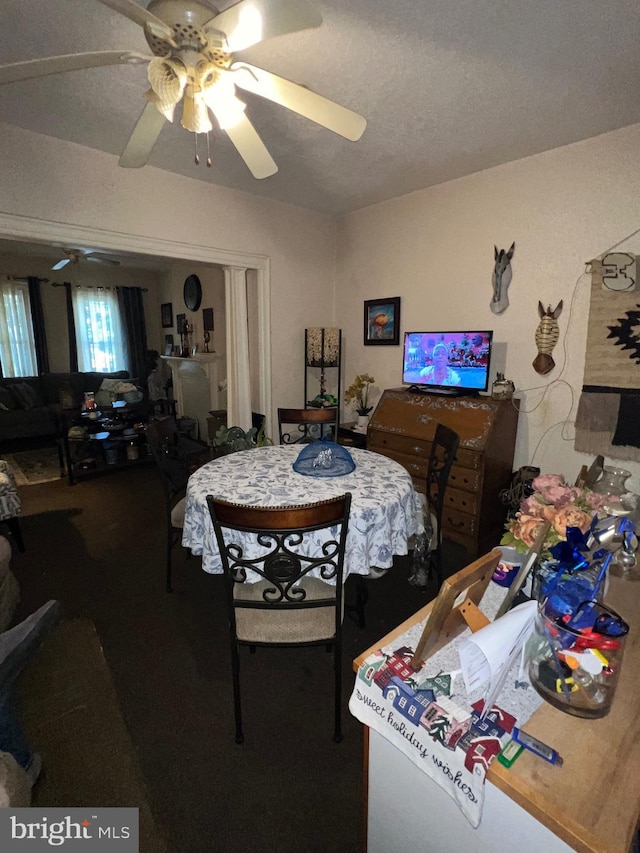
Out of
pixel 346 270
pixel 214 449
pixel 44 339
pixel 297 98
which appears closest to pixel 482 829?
pixel 297 98

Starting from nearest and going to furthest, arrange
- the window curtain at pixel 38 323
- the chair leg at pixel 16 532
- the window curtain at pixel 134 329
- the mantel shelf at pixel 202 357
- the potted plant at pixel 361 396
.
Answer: the chair leg at pixel 16 532
the potted plant at pixel 361 396
the mantel shelf at pixel 202 357
the window curtain at pixel 38 323
the window curtain at pixel 134 329

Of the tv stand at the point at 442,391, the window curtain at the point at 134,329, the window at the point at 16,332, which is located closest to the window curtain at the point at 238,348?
the tv stand at the point at 442,391

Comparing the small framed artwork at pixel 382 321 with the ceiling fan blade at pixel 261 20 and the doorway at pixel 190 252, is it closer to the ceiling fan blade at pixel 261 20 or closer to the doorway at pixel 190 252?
the doorway at pixel 190 252

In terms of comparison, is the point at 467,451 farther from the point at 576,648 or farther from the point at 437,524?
the point at 576,648

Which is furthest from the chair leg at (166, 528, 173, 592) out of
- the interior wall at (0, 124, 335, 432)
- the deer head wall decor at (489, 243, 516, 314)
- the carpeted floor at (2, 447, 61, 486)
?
the deer head wall decor at (489, 243, 516, 314)

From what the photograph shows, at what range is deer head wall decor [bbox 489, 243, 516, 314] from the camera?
273cm

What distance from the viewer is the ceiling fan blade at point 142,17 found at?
97 centimetres

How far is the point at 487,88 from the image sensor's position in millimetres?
1812

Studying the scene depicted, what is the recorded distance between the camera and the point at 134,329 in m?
6.54

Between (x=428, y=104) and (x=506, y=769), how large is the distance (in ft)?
8.25

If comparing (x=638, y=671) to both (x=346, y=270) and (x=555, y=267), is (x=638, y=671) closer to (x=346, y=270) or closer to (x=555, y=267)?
(x=555, y=267)

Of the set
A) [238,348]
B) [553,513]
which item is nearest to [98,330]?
[238,348]

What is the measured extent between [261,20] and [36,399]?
19.1 feet

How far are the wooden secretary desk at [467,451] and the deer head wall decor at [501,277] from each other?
27.5 inches
